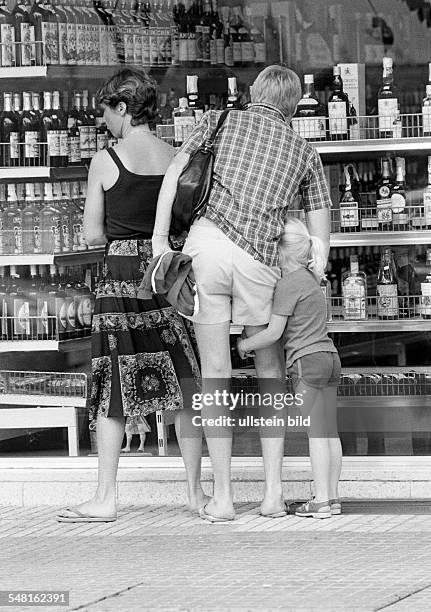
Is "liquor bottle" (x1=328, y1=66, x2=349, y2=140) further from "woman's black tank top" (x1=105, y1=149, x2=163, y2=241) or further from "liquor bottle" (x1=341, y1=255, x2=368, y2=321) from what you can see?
"woman's black tank top" (x1=105, y1=149, x2=163, y2=241)

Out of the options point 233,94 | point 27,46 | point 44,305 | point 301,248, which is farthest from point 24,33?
point 301,248

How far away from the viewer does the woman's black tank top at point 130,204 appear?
7.00m

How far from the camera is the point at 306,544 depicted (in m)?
6.67

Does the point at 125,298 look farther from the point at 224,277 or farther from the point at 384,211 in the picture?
the point at 384,211

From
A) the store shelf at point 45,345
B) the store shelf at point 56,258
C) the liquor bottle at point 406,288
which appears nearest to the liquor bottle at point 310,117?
the liquor bottle at point 406,288

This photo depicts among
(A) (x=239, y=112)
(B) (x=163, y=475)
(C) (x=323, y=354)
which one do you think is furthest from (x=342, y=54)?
(B) (x=163, y=475)

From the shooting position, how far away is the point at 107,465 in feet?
23.3

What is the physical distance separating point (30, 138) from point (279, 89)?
63.9 inches

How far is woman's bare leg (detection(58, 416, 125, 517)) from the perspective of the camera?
23.3ft

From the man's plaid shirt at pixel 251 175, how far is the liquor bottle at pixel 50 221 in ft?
4.41

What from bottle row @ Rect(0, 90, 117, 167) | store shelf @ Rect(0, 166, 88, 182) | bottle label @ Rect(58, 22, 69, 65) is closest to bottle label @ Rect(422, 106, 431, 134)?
bottle row @ Rect(0, 90, 117, 167)

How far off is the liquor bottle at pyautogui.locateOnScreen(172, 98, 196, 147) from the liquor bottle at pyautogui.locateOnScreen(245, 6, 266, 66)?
44 centimetres

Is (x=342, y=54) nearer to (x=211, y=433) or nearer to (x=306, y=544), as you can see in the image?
(x=211, y=433)

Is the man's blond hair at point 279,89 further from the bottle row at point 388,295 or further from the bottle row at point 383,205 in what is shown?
the bottle row at point 388,295
